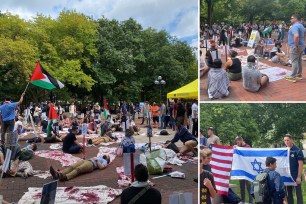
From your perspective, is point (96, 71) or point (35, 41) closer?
point (35, 41)

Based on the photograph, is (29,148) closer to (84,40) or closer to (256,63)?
(256,63)

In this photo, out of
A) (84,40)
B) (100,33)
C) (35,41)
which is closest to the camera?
(35,41)

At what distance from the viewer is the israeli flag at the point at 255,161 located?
14.9 feet

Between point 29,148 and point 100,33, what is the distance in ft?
114

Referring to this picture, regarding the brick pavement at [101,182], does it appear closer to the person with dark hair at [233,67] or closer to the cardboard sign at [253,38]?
the person with dark hair at [233,67]

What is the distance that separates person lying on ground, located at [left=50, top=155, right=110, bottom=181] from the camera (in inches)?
338

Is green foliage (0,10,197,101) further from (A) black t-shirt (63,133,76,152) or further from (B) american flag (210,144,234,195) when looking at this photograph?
(B) american flag (210,144,234,195)

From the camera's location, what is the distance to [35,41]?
36.3 meters

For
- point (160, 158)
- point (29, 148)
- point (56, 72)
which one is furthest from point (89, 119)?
point (56, 72)

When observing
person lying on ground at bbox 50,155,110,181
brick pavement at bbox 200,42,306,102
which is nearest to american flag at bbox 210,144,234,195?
brick pavement at bbox 200,42,306,102

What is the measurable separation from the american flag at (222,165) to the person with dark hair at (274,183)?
0.48 m

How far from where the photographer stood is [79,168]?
9047 millimetres

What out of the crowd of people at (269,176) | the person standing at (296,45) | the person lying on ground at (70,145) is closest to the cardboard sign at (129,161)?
the crowd of people at (269,176)

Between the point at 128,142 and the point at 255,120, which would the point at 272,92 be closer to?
the point at 255,120
